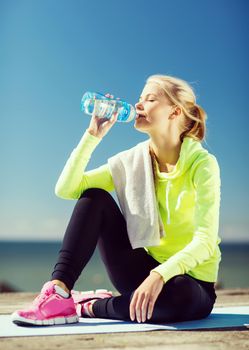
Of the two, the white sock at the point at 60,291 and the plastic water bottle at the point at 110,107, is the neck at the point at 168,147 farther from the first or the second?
the white sock at the point at 60,291

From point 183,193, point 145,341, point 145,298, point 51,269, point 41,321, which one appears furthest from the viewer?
point 51,269

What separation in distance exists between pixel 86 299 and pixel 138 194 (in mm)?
455

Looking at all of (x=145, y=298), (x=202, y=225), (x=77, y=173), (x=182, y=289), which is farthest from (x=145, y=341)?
(x=77, y=173)

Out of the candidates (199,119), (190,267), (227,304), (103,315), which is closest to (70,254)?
(103,315)

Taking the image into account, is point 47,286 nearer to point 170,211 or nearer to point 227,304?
point 170,211

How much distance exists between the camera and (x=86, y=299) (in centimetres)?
243

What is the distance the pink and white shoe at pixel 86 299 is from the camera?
234 centimetres

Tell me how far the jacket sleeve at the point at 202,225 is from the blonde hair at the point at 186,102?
228 millimetres

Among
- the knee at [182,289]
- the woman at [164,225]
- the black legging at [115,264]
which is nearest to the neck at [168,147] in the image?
the woman at [164,225]

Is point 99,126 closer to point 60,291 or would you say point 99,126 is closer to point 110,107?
point 110,107

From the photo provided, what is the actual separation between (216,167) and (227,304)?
3.14 ft

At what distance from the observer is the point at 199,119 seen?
8.24ft

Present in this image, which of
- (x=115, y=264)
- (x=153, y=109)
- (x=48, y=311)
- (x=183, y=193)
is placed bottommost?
(x=48, y=311)

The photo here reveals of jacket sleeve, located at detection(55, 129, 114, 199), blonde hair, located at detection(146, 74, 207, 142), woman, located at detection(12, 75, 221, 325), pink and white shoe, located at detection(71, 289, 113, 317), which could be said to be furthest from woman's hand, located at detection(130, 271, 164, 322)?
blonde hair, located at detection(146, 74, 207, 142)
